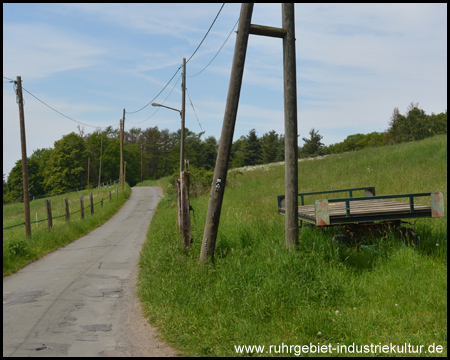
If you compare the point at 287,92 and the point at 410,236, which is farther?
the point at 410,236

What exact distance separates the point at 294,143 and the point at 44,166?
8777 cm

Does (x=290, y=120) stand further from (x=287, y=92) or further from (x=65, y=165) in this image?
(x=65, y=165)

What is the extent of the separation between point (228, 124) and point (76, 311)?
4.14 metres

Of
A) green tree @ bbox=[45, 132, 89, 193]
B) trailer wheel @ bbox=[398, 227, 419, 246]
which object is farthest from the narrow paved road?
green tree @ bbox=[45, 132, 89, 193]

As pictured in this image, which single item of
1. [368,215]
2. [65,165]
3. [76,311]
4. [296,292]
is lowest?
[76,311]

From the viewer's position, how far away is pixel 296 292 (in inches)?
221

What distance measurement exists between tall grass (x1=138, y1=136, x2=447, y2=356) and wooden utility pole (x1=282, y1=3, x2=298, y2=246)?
0.61 m

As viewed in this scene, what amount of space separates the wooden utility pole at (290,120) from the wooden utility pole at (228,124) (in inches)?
28.9

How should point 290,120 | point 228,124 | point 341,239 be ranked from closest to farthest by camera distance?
point 290,120 → point 228,124 → point 341,239

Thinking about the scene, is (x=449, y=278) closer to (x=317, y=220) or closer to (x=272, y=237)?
(x=317, y=220)

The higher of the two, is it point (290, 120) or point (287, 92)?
point (287, 92)

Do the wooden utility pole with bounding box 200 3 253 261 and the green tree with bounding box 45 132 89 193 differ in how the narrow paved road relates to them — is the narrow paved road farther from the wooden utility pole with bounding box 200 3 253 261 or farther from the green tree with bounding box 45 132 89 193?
the green tree with bounding box 45 132 89 193

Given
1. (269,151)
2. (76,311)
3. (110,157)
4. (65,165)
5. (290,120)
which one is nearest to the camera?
(76,311)

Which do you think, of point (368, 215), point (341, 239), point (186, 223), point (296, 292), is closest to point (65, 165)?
point (186, 223)
